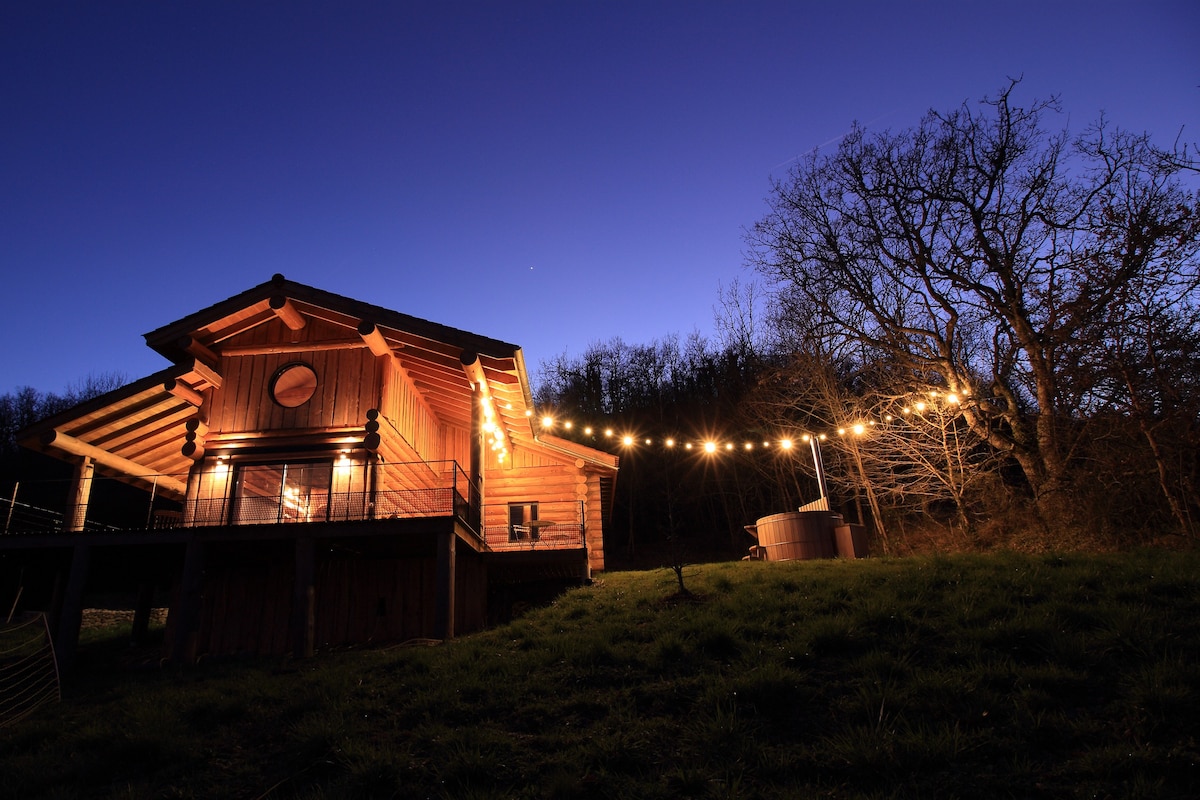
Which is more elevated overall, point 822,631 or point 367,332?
point 367,332

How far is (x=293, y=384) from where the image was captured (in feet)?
50.8

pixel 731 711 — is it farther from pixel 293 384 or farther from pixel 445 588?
pixel 293 384

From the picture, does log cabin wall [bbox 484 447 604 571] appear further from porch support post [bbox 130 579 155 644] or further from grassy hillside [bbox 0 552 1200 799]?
grassy hillside [bbox 0 552 1200 799]

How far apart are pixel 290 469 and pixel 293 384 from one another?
1.95 meters

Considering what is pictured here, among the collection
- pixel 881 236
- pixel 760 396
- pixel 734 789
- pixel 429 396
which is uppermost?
pixel 881 236

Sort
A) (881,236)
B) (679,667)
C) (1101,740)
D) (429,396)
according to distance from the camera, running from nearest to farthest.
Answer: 1. (1101,740)
2. (679,667)
3. (429,396)
4. (881,236)

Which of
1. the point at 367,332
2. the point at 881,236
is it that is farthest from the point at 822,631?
the point at 881,236

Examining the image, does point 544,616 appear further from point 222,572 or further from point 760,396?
point 760,396

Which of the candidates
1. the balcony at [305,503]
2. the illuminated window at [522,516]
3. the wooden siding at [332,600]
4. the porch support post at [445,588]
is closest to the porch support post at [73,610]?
the balcony at [305,503]

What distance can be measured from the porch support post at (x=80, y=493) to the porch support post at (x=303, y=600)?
18.3 ft

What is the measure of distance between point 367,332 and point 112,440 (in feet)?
23.7

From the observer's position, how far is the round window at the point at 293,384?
1525 cm

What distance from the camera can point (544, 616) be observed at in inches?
444

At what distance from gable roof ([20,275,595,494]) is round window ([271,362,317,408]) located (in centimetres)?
52
